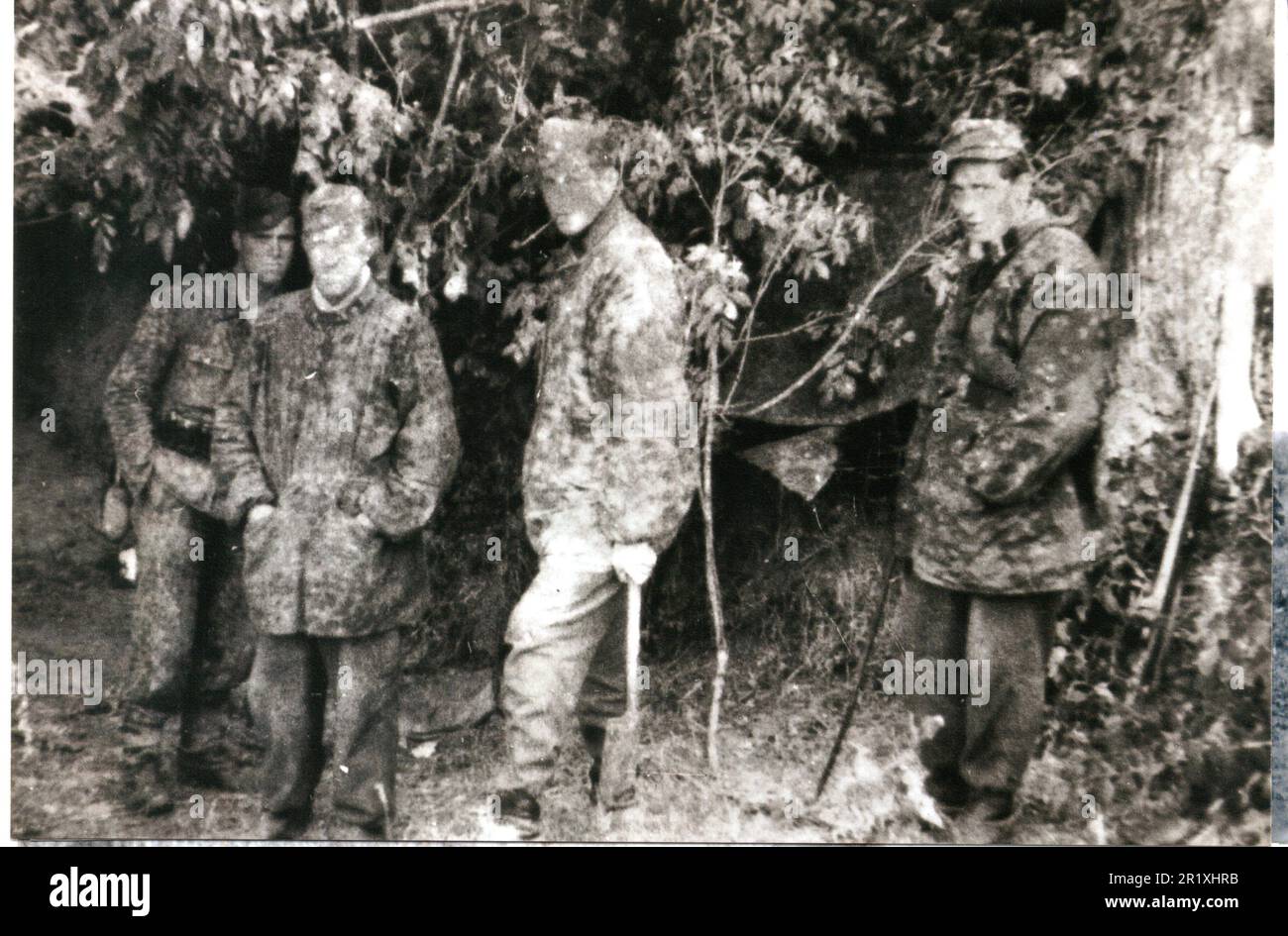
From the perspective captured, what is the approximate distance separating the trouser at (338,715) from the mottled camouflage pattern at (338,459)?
9 centimetres

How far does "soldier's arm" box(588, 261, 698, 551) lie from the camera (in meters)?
4.61

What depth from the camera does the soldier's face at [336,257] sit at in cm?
469

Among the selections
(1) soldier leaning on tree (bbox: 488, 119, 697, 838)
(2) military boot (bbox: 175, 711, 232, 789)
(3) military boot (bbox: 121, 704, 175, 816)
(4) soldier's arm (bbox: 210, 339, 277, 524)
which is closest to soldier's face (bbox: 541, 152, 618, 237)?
(1) soldier leaning on tree (bbox: 488, 119, 697, 838)

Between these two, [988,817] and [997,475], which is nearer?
[997,475]

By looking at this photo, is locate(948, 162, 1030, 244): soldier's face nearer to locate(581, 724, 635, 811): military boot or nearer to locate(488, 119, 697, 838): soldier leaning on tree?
locate(488, 119, 697, 838): soldier leaning on tree

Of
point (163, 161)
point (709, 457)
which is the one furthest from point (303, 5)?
point (709, 457)

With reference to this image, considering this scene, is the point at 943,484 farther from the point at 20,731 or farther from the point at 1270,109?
the point at 20,731

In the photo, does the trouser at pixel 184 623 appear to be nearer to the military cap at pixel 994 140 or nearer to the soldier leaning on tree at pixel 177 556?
the soldier leaning on tree at pixel 177 556

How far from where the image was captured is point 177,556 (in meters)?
4.81

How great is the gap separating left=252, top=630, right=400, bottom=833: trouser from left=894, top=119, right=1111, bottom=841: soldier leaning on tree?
2066 mm

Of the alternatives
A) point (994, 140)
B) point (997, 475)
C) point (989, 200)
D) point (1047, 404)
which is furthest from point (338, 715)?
point (994, 140)

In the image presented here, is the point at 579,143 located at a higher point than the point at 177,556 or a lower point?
higher

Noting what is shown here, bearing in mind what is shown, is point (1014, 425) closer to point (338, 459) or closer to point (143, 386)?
point (338, 459)

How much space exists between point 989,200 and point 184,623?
11.8 ft
